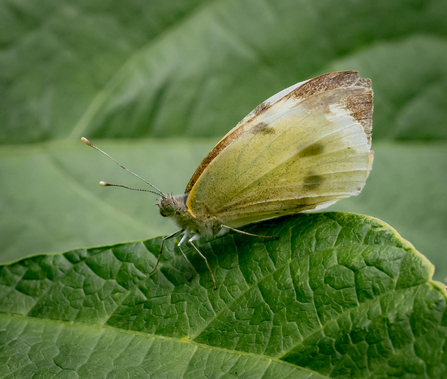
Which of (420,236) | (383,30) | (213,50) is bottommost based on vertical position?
(420,236)

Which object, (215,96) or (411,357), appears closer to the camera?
(411,357)

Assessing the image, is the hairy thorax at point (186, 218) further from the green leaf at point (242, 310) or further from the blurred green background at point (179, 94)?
the blurred green background at point (179, 94)

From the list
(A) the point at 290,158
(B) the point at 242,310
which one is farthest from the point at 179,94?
(B) the point at 242,310

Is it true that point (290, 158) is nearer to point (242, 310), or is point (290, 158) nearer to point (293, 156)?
point (293, 156)

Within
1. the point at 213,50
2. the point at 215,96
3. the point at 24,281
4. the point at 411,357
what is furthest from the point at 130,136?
the point at 411,357

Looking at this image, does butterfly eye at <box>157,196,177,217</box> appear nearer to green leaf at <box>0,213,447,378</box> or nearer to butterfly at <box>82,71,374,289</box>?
butterfly at <box>82,71,374,289</box>

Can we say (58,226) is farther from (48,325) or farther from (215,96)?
(215,96)

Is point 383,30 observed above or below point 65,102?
above
